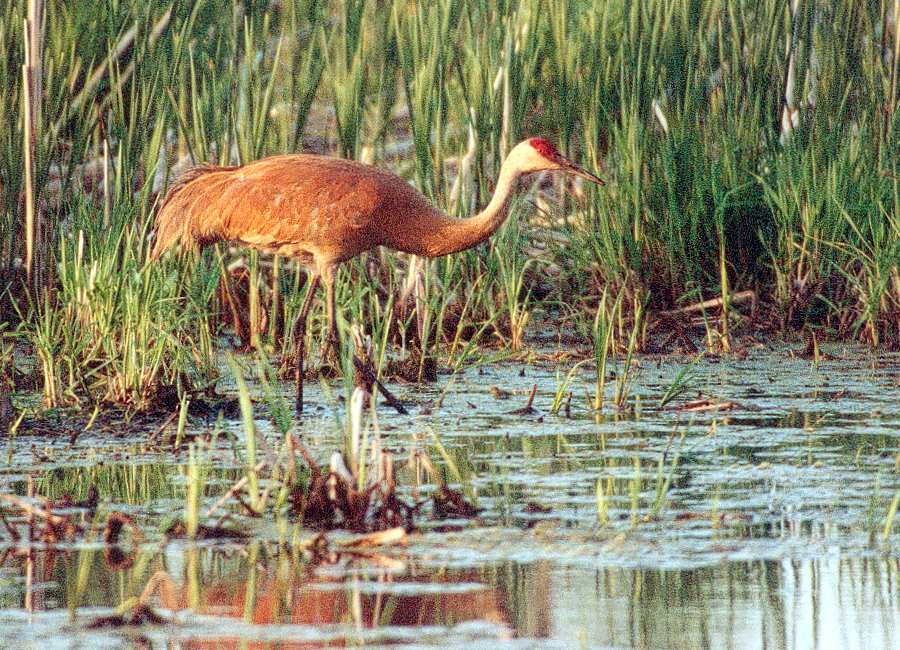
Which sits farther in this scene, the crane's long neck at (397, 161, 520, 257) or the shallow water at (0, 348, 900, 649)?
the crane's long neck at (397, 161, 520, 257)

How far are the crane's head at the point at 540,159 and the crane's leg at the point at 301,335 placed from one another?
1016 millimetres

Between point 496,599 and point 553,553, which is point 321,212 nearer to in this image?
point 553,553

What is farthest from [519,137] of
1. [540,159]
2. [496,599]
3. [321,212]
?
[496,599]

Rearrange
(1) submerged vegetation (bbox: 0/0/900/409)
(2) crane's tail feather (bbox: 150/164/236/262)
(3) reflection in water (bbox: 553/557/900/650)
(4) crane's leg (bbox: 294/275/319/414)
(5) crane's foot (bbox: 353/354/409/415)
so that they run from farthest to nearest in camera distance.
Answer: (1) submerged vegetation (bbox: 0/0/900/409), (2) crane's tail feather (bbox: 150/164/236/262), (4) crane's leg (bbox: 294/275/319/414), (5) crane's foot (bbox: 353/354/409/415), (3) reflection in water (bbox: 553/557/900/650)

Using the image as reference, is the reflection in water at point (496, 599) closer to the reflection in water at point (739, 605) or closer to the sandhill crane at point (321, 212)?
the reflection in water at point (739, 605)

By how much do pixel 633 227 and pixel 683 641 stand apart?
15.8 ft

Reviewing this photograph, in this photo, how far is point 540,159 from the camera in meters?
7.39

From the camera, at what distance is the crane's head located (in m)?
7.38

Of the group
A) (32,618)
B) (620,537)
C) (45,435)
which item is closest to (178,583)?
(32,618)

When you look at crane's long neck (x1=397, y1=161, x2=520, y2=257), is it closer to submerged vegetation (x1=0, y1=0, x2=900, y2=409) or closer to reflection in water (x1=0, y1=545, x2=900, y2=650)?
submerged vegetation (x1=0, y1=0, x2=900, y2=409)

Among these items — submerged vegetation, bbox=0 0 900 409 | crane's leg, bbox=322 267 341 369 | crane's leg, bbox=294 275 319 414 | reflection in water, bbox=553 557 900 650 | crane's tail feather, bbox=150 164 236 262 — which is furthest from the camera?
submerged vegetation, bbox=0 0 900 409

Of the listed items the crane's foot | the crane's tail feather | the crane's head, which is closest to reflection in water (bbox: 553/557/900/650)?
the crane's foot

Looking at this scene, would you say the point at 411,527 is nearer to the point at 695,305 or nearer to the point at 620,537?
the point at 620,537

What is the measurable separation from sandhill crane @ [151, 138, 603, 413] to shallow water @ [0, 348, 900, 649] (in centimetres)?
116
